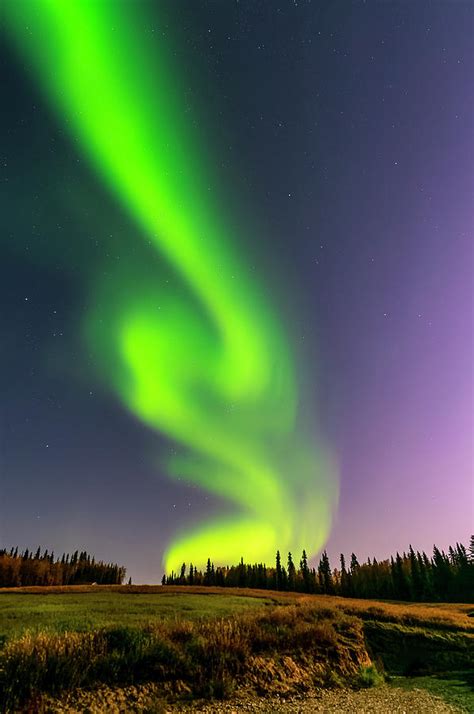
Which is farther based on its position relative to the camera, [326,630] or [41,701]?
[326,630]

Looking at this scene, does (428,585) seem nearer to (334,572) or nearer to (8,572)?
(334,572)

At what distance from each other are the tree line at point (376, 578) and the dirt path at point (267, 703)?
338ft

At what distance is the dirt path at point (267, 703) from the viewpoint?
362 inches

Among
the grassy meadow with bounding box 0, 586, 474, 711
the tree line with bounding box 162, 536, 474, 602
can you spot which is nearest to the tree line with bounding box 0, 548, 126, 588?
the tree line with bounding box 162, 536, 474, 602

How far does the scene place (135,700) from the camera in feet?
31.9

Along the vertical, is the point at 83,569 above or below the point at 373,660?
above

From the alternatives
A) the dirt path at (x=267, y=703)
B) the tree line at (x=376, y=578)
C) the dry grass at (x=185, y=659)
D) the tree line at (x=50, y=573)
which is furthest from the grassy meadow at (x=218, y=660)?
the tree line at (x=50, y=573)

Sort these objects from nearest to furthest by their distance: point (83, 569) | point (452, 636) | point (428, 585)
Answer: point (452, 636), point (428, 585), point (83, 569)

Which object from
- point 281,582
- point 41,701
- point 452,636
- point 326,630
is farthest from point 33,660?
point 281,582

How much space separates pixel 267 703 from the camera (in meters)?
10.8

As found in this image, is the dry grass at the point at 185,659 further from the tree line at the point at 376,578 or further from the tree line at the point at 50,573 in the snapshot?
the tree line at the point at 50,573

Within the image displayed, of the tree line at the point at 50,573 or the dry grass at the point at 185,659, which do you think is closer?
the dry grass at the point at 185,659

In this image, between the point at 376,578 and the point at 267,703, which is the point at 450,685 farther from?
the point at 376,578

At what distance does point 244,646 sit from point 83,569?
199 meters
